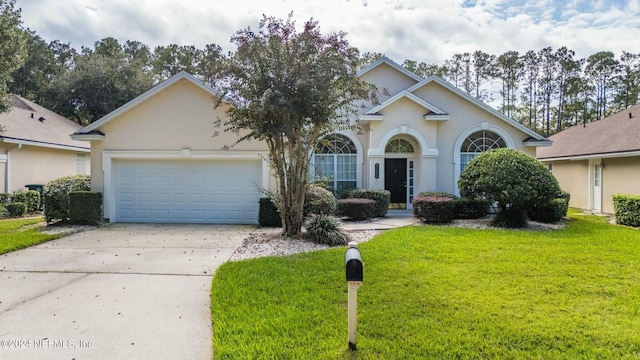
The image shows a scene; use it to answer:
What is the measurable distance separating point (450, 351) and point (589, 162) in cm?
1764

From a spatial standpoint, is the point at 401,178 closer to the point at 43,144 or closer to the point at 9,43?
the point at 9,43

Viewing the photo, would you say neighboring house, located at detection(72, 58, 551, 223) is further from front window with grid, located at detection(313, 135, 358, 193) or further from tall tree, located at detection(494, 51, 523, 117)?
tall tree, located at detection(494, 51, 523, 117)

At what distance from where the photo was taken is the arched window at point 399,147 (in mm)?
15523

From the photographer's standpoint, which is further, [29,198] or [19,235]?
[29,198]

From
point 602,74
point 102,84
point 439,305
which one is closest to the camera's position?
point 439,305

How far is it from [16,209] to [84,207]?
184 inches

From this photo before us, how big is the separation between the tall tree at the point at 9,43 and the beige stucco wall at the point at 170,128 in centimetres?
267

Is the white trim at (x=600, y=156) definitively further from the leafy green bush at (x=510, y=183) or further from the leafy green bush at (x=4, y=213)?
the leafy green bush at (x=4, y=213)

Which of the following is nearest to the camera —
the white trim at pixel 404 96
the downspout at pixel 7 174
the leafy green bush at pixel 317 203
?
the leafy green bush at pixel 317 203

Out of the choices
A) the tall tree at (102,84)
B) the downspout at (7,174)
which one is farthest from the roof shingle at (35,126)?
the tall tree at (102,84)

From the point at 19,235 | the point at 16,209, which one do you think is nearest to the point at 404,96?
the point at 19,235

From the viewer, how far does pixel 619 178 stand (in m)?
14.7

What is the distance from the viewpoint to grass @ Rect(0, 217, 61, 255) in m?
8.11

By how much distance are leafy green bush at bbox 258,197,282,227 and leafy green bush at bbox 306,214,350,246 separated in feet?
7.58
